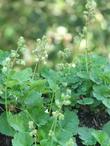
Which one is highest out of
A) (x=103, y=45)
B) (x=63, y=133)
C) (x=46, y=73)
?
(x=103, y=45)

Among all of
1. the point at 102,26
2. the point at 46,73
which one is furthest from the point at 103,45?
→ the point at 46,73

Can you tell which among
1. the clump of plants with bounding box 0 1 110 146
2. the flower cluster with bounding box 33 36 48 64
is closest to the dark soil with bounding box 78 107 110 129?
the clump of plants with bounding box 0 1 110 146

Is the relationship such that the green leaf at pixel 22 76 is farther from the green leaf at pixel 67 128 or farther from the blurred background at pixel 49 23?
the blurred background at pixel 49 23

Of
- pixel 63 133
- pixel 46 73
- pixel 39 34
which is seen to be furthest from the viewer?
pixel 39 34

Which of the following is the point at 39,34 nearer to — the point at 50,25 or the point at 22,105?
the point at 50,25

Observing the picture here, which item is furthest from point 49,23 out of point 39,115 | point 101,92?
point 39,115
